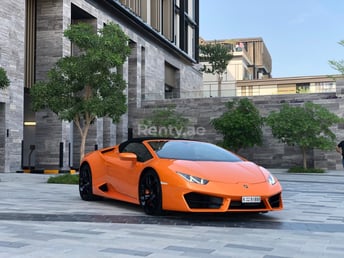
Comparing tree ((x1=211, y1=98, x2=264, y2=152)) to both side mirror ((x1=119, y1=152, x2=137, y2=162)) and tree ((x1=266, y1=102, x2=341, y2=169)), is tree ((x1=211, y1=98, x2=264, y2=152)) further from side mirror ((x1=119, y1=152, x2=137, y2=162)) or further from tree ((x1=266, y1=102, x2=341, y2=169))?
side mirror ((x1=119, y1=152, x2=137, y2=162))

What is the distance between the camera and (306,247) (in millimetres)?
5020

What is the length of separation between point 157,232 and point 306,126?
768 inches

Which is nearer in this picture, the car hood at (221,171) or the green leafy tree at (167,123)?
the car hood at (221,171)

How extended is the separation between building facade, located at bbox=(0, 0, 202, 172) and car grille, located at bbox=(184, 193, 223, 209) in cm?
1472

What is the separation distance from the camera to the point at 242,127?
2636cm

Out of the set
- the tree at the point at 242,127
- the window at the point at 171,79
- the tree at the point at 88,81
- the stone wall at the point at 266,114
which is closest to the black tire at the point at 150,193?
the tree at the point at 88,81

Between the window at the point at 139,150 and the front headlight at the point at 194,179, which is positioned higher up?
the window at the point at 139,150

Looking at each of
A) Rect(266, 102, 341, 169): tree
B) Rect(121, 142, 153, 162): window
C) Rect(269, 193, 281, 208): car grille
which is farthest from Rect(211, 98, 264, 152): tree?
Rect(269, 193, 281, 208): car grille

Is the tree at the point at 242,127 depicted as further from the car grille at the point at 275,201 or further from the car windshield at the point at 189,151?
the car grille at the point at 275,201

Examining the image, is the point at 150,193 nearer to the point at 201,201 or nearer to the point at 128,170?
the point at 128,170

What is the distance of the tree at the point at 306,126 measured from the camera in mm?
24250

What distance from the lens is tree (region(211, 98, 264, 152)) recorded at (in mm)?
26416

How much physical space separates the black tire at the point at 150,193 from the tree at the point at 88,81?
7891mm

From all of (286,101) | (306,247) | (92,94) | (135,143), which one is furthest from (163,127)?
(306,247)
